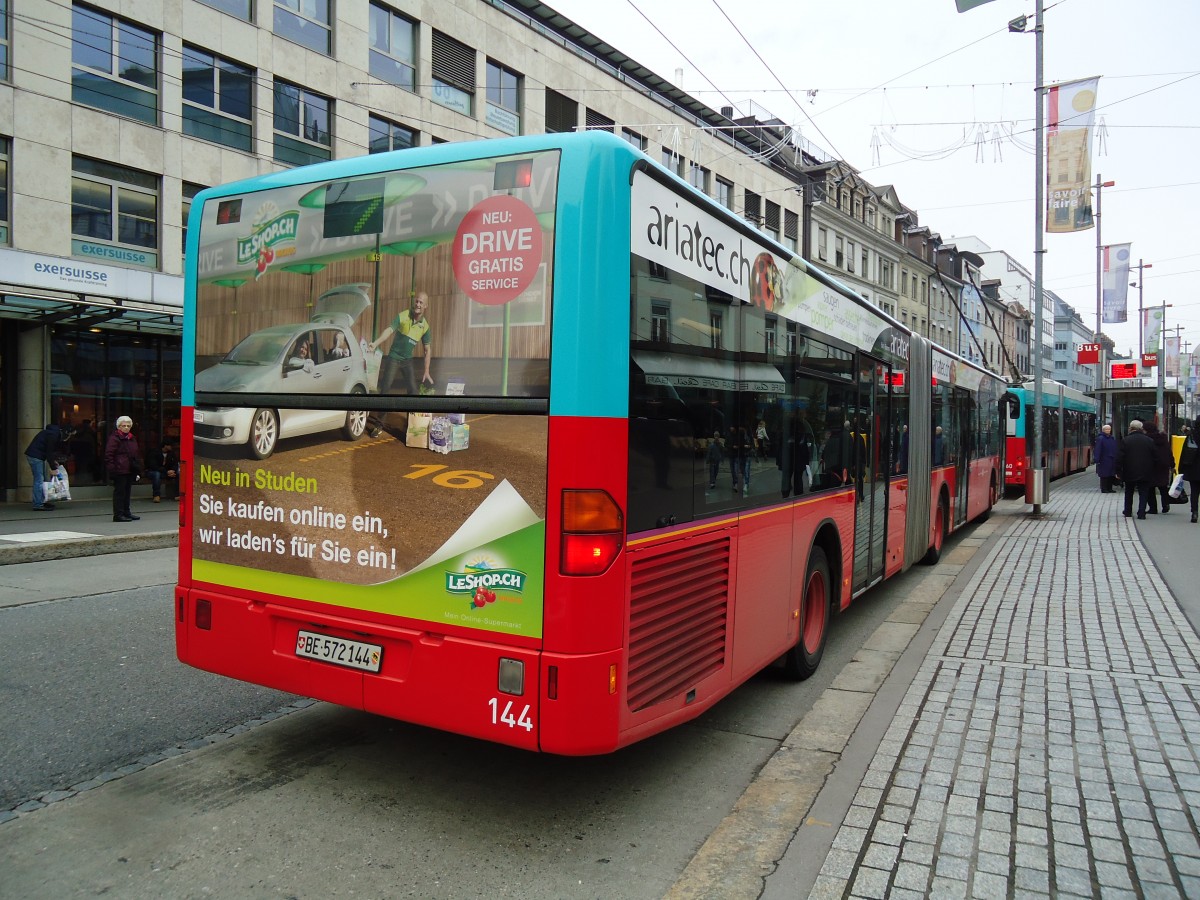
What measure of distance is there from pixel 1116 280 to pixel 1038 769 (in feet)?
107

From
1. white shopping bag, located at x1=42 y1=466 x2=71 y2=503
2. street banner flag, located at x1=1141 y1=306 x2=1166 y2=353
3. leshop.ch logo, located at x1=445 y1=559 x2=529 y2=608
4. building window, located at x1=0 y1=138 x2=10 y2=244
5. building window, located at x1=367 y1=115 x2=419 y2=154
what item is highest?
building window, located at x1=367 y1=115 x2=419 y2=154

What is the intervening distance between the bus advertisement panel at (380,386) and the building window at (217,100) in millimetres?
17341

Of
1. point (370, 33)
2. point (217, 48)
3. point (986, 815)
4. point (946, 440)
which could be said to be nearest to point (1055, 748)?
point (986, 815)

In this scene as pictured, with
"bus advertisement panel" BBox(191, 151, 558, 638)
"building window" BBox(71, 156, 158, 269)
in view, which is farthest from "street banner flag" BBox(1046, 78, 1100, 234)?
"building window" BBox(71, 156, 158, 269)

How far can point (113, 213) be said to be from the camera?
59.1 ft

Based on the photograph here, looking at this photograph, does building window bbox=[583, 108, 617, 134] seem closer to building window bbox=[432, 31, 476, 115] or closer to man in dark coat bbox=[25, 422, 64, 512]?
building window bbox=[432, 31, 476, 115]

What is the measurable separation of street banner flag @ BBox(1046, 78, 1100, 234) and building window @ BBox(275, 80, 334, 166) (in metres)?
15.6

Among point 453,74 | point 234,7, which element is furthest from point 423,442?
point 453,74

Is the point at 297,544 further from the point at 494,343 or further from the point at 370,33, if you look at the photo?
the point at 370,33

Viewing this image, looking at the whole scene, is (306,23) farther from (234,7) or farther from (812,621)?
(812,621)

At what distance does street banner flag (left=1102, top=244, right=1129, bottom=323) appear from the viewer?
3140 cm

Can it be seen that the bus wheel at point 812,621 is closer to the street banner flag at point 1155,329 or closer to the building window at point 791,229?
the street banner flag at point 1155,329

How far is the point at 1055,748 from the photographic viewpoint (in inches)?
182

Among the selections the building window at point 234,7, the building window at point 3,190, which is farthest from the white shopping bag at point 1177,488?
the building window at point 3,190
